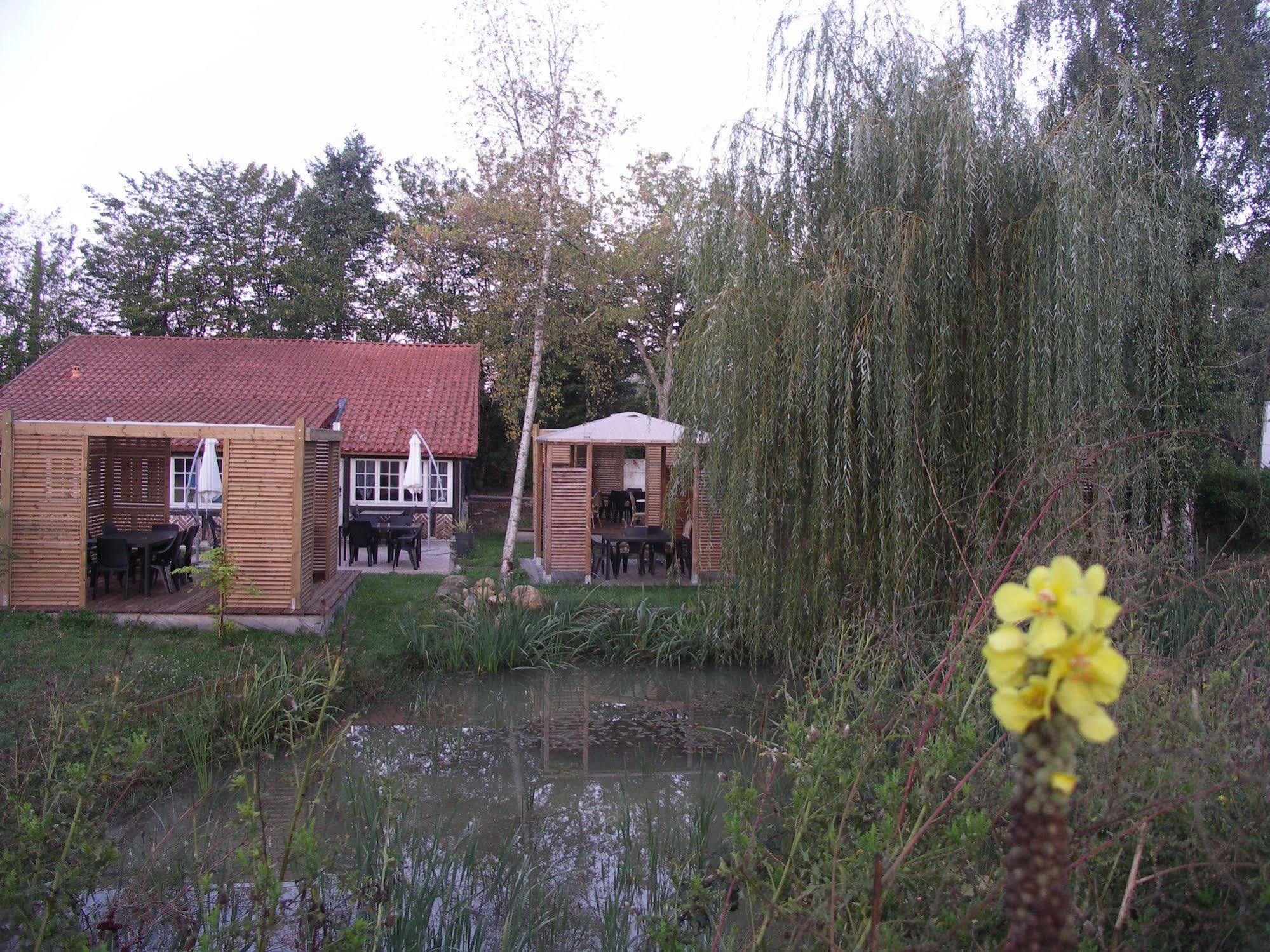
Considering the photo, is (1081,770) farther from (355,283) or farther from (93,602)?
(355,283)

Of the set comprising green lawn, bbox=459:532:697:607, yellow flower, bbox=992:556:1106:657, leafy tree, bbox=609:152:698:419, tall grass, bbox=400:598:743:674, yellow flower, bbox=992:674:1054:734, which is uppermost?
leafy tree, bbox=609:152:698:419

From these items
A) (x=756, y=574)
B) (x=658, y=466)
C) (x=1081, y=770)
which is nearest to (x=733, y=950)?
(x=1081, y=770)

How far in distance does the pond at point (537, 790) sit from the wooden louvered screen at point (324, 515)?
11.3 feet

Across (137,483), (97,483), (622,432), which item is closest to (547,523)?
(622,432)

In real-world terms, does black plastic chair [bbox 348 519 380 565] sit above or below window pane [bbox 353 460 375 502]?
below

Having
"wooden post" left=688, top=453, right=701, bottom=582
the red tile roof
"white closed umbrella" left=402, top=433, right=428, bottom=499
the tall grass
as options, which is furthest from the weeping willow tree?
the red tile roof

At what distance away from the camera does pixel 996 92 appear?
23.2ft

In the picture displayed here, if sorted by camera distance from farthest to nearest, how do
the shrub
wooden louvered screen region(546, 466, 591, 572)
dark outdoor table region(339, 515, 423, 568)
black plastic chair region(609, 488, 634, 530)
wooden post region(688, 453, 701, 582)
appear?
black plastic chair region(609, 488, 634, 530) → the shrub → dark outdoor table region(339, 515, 423, 568) → wooden louvered screen region(546, 466, 591, 572) → wooden post region(688, 453, 701, 582)

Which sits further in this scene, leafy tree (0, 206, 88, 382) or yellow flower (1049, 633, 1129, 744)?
leafy tree (0, 206, 88, 382)

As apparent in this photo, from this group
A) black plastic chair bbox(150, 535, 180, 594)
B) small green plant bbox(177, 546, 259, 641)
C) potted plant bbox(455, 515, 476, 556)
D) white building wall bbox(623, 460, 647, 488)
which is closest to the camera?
small green plant bbox(177, 546, 259, 641)

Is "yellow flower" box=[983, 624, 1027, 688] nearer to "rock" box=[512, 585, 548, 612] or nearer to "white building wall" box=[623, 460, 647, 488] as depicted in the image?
"rock" box=[512, 585, 548, 612]

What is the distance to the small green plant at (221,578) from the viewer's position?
8.30 meters

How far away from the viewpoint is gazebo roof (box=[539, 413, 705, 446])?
12.3m

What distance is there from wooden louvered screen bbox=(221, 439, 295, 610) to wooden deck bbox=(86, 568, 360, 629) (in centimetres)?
11
